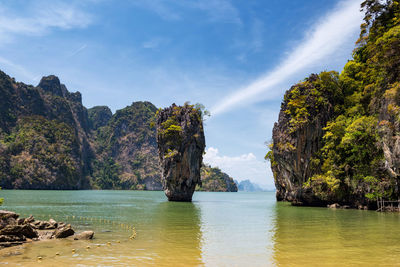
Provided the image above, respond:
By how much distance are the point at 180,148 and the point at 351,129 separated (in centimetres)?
2938

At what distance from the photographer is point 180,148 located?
2111 inches

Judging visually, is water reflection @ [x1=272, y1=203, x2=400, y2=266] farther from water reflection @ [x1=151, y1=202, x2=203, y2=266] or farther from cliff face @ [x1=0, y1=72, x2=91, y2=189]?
cliff face @ [x1=0, y1=72, x2=91, y2=189]

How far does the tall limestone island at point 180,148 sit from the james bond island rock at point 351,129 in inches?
622

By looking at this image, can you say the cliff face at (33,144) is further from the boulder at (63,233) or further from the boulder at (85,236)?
the boulder at (85,236)

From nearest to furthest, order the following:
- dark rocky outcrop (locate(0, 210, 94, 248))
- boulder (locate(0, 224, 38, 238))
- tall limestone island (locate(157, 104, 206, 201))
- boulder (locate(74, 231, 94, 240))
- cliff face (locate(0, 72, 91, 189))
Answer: dark rocky outcrop (locate(0, 210, 94, 248)) < boulder (locate(0, 224, 38, 238)) < boulder (locate(74, 231, 94, 240)) < tall limestone island (locate(157, 104, 206, 201)) < cliff face (locate(0, 72, 91, 189))

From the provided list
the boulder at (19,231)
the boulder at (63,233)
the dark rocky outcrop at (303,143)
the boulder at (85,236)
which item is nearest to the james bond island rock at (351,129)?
the dark rocky outcrop at (303,143)

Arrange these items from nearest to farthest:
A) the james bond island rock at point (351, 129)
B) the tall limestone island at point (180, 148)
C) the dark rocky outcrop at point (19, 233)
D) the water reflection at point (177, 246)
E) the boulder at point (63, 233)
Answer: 1. the water reflection at point (177, 246)
2. the dark rocky outcrop at point (19, 233)
3. the boulder at point (63, 233)
4. the james bond island rock at point (351, 129)
5. the tall limestone island at point (180, 148)

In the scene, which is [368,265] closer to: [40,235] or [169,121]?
[40,235]

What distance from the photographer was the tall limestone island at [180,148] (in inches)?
2111

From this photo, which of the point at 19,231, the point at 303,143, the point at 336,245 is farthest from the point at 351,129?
the point at 19,231

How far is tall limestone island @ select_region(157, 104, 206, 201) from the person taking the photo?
53625mm

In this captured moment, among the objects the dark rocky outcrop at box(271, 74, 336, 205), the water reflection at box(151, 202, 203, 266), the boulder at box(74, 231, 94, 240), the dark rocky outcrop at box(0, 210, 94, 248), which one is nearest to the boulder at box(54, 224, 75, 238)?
the dark rocky outcrop at box(0, 210, 94, 248)

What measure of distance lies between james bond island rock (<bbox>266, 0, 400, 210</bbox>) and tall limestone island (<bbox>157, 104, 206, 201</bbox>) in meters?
15.8

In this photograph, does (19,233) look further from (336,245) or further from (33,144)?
(33,144)
